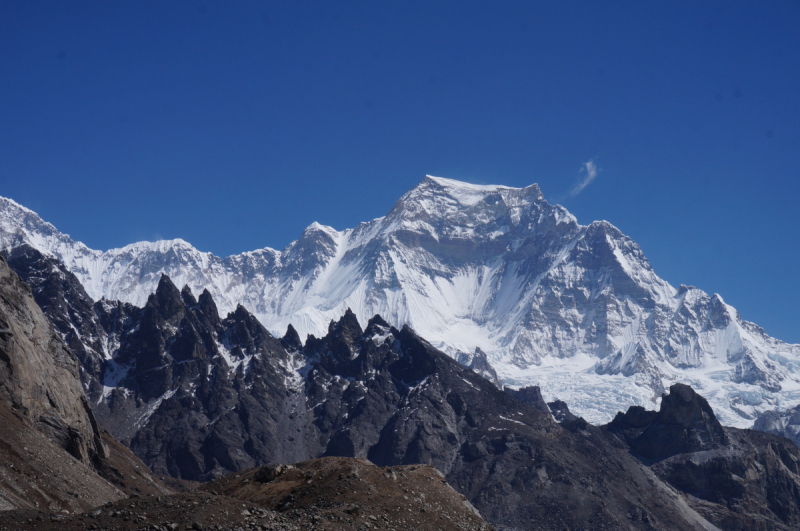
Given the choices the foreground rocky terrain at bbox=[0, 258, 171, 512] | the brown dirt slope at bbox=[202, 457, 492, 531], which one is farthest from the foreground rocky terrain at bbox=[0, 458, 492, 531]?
the foreground rocky terrain at bbox=[0, 258, 171, 512]

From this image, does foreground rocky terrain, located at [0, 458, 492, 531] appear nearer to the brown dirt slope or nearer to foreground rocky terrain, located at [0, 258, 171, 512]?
the brown dirt slope

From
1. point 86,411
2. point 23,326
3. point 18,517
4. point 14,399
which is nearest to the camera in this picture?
point 18,517

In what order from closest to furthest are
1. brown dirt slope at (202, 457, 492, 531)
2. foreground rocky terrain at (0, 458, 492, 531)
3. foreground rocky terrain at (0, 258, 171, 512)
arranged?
foreground rocky terrain at (0, 458, 492, 531), brown dirt slope at (202, 457, 492, 531), foreground rocky terrain at (0, 258, 171, 512)

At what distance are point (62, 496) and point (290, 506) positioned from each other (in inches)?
1020

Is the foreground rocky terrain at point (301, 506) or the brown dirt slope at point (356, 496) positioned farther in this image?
the brown dirt slope at point (356, 496)

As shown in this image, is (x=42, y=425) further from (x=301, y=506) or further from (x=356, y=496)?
(x=356, y=496)

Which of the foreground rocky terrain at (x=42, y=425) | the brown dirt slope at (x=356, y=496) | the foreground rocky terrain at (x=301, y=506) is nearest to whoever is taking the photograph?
the foreground rocky terrain at (x=301, y=506)

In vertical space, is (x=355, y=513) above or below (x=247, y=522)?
above

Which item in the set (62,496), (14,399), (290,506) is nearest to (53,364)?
(14,399)

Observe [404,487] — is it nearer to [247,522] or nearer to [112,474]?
[247,522]

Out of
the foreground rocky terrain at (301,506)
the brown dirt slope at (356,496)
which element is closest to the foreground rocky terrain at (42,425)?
the foreground rocky terrain at (301,506)

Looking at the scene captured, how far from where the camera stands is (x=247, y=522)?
201ft

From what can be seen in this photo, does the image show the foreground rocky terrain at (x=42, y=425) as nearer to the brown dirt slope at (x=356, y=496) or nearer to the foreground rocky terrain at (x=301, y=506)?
the foreground rocky terrain at (x=301, y=506)

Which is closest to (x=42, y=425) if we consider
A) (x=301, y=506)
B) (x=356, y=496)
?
(x=301, y=506)
